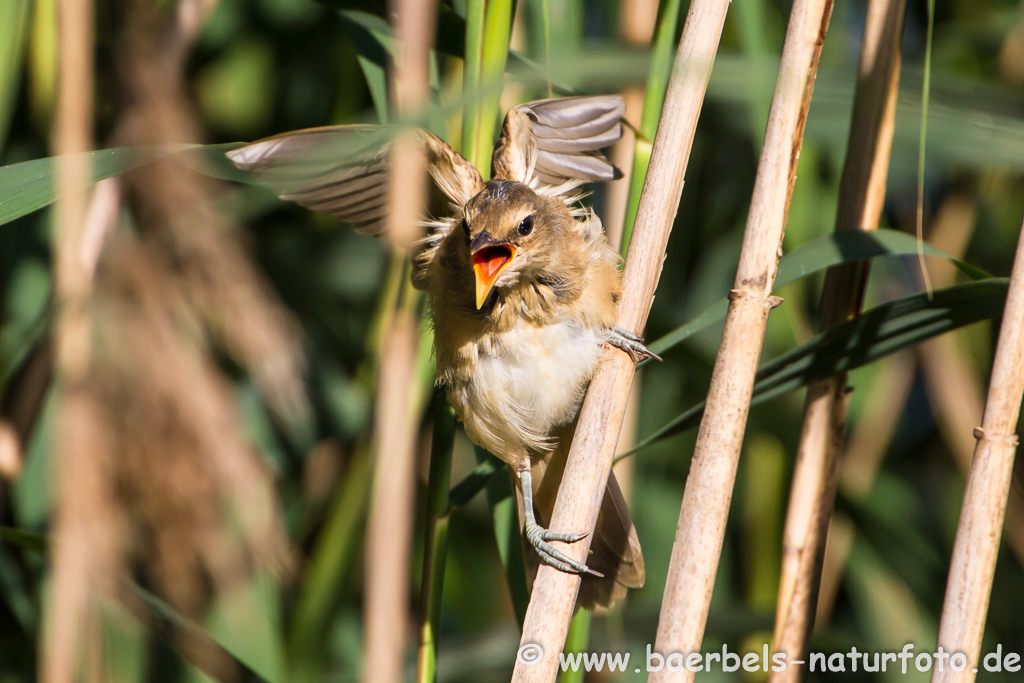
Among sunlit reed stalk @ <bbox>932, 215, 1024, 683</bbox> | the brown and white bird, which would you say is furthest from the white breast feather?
sunlit reed stalk @ <bbox>932, 215, 1024, 683</bbox>

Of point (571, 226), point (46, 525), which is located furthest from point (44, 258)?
point (571, 226)

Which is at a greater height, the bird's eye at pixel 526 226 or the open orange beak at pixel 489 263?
the bird's eye at pixel 526 226

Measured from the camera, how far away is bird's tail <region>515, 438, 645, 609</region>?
5.62ft

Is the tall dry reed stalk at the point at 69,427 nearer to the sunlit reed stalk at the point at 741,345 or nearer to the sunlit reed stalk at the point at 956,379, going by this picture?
the sunlit reed stalk at the point at 741,345

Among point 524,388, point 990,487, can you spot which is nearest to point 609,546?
point 524,388

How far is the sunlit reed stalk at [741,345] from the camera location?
1267 mm

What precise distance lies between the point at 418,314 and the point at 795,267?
773 millimetres

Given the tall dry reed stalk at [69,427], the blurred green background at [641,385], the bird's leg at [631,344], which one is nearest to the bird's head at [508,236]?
the bird's leg at [631,344]

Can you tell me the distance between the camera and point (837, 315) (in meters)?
1.62

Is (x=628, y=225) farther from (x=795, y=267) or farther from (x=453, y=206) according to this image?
(x=453, y=206)

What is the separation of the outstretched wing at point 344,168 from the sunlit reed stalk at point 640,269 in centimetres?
38

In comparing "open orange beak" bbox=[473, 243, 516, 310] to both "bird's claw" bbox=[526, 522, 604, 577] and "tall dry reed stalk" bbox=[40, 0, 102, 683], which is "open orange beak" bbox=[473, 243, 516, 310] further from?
"tall dry reed stalk" bbox=[40, 0, 102, 683]

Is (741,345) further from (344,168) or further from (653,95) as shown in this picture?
(344,168)

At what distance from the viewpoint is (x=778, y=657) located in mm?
1568
